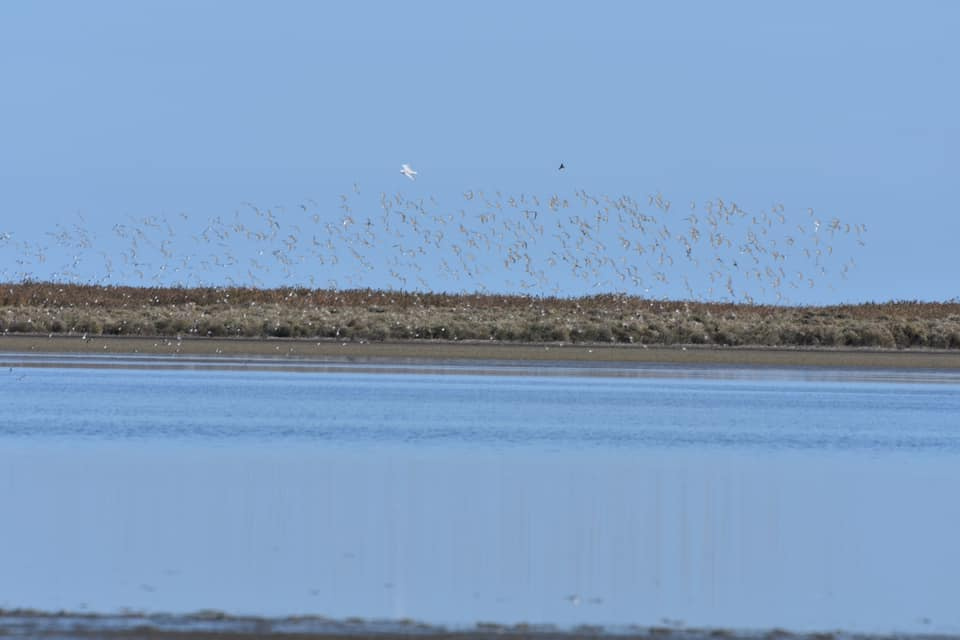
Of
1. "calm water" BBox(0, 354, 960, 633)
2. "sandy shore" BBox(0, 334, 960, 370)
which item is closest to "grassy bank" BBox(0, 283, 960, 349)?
"sandy shore" BBox(0, 334, 960, 370)

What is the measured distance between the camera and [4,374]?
31.8 meters

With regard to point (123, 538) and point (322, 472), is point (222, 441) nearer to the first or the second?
point (322, 472)

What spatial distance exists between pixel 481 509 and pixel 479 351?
2846cm

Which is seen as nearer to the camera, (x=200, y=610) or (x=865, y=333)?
(x=200, y=610)

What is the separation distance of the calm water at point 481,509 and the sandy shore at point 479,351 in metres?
13.8

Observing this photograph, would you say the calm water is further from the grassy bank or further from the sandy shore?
the grassy bank

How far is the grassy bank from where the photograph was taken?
47.8 meters

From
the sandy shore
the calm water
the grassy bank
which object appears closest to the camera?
the calm water

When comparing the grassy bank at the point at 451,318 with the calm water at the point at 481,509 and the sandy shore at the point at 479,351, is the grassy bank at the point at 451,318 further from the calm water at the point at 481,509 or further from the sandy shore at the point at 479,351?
the calm water at the point at 481,509

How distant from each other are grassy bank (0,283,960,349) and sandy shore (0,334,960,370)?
4.98ft

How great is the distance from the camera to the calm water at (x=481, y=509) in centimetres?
1041

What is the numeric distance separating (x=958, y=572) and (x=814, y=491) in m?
4.29

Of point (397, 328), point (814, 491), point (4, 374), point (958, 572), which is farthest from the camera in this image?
point (397, 328)

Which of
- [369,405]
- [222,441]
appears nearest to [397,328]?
[369,405]
